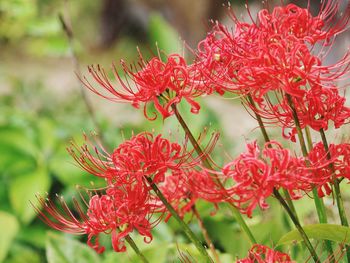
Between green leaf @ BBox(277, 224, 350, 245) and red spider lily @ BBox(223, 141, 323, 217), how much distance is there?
84 millimetres

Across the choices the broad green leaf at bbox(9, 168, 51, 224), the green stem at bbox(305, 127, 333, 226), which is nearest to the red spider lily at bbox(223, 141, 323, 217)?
the green stem at bbox(305, 127, 333, 226)

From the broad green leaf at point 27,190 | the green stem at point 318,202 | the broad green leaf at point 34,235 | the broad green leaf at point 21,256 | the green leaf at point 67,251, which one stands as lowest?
the green stem at point 318,202

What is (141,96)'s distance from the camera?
1107mm

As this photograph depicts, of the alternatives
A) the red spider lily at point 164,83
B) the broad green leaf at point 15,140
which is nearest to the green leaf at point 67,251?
the red spider lily at point 164,83

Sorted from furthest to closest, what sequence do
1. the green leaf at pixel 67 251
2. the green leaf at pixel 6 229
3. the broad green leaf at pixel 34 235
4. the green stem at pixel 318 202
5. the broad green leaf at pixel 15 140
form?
the broad green leaf at pixel 15 140 → the broad green leaf at pixel 34 235 → the green leaf at pixel 6 229 → the green leaf at pixel 67 251 → the green stem at pixel 318 202

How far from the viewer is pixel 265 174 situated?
39.5 inches

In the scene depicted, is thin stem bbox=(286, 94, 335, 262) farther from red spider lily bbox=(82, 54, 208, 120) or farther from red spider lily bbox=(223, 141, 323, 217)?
red spider lily bbox=(82, 54, 208, 120)

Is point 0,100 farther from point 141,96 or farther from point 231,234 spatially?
point 141,96

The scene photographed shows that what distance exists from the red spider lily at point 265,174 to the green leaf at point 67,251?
2.47 ft

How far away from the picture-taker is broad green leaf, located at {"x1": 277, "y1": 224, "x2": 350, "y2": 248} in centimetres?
107

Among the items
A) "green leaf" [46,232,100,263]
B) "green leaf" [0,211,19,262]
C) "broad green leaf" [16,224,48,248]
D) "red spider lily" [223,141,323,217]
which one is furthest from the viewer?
"broad green leaf" [16,224,48,248]

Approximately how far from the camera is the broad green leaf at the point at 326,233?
1073 millimetres

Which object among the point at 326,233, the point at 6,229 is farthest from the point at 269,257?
the point at 6,229

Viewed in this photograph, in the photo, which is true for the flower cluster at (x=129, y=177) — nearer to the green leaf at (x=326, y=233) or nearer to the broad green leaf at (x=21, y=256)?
the green leaf at (x=326, y=233)
